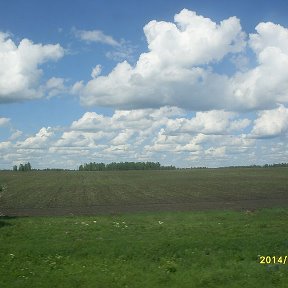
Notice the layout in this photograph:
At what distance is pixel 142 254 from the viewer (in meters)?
20.3

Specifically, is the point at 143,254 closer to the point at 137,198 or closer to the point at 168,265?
the point at 168,265

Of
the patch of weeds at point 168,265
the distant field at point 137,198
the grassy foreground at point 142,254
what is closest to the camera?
the grassy foreground at point 142,254

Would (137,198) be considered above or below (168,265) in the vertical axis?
below

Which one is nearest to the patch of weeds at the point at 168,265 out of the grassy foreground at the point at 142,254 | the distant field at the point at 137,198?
the grassy foreground at the point at 142,254

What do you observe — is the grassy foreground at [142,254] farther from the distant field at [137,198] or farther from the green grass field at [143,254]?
the distant field at [137,198]

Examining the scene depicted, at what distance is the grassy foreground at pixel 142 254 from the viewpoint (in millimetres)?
16719

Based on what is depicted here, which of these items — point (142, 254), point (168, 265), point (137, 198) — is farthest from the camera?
point (137, 198)

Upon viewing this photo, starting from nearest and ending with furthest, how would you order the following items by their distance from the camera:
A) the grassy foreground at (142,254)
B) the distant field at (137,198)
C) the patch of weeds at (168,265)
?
the grassy foreground at (142,254)
the patch of weeds at (168,265)
the distant field at (137,198)

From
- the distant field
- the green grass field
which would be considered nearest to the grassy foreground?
the green grass field

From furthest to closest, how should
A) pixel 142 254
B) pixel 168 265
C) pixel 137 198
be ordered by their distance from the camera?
pixel 137 198
pixel 142 254
pixel 168 265

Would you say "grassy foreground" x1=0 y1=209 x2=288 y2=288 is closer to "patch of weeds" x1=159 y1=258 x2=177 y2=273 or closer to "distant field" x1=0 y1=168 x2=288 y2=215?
"patch of weeds" x1=159 y1=258 x2=177 y2=273

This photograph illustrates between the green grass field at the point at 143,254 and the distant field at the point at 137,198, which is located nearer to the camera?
the green grass field at the point at 143,254

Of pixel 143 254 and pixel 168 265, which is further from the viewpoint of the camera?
pixel 143 254

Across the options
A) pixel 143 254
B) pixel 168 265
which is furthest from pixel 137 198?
pixel 168 265
